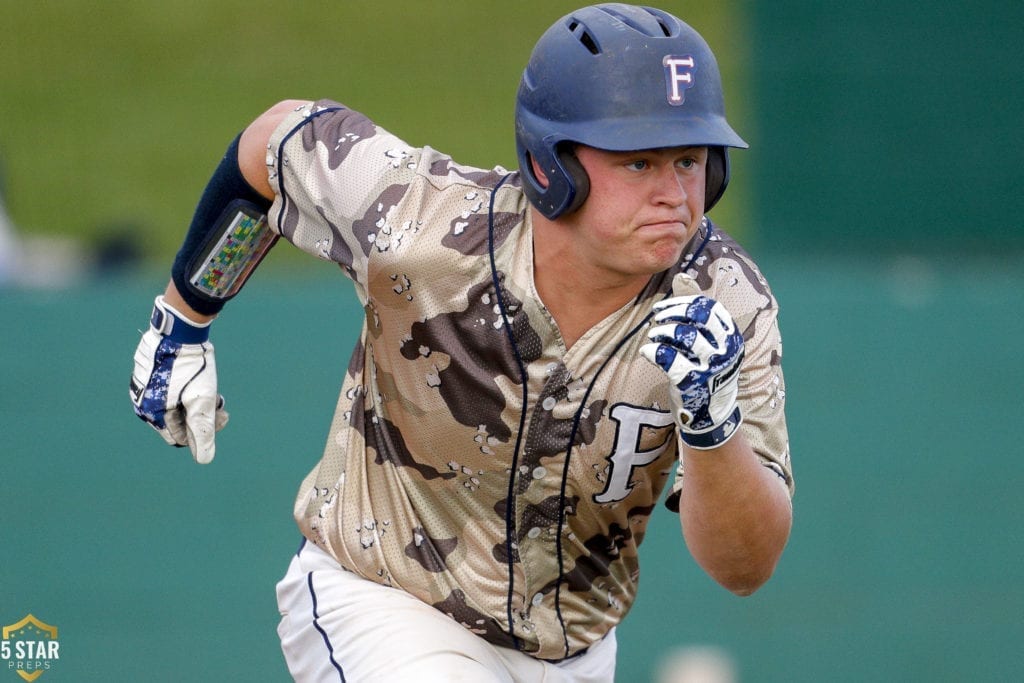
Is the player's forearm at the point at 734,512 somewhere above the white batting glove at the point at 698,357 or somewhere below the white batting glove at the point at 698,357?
below

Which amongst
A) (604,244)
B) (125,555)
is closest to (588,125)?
(604,244)

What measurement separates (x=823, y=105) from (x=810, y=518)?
1.66 meters

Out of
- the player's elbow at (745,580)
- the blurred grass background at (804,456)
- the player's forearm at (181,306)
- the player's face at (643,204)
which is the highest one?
the player's face at (643,204)

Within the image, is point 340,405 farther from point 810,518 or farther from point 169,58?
point 169,58

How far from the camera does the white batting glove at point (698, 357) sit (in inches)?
105

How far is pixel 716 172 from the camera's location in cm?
301

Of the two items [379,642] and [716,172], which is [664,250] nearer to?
[716,172]

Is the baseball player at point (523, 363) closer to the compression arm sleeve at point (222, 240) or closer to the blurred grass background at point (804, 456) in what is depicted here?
the compression arm sleeve at point (222, 240)

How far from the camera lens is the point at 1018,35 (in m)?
6.00

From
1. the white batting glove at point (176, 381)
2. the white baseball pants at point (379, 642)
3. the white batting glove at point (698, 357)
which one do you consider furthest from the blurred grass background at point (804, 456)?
the white batting glove at point (698, 357)

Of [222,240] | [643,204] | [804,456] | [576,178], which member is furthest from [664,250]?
[804,456]

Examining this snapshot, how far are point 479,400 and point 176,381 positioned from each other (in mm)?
837

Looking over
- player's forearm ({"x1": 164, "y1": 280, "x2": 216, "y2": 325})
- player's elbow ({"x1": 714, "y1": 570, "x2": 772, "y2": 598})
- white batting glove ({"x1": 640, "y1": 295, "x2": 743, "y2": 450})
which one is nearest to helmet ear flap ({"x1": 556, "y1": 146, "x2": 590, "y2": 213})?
white batting glove ({"x1": 640, "y1": 295, "x2": 743, "y2": 450})

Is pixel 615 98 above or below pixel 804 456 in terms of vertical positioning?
above
